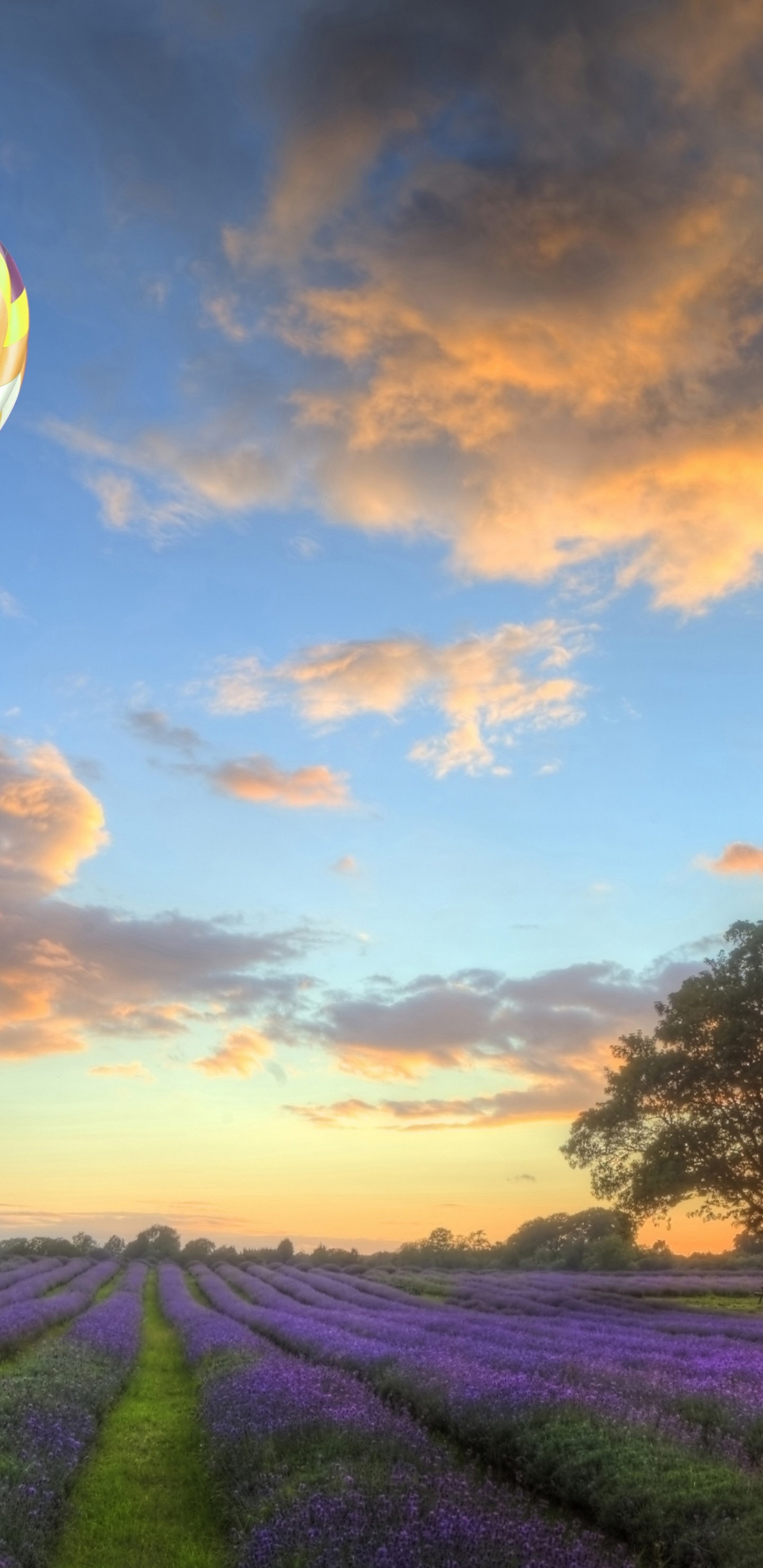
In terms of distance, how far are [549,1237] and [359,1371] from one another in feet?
164

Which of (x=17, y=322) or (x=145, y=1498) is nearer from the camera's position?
(x=145, y=1498)

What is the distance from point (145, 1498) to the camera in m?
9.48

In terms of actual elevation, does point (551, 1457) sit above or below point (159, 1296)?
above

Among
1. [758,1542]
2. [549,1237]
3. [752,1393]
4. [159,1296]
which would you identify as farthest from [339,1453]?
[549,1237]

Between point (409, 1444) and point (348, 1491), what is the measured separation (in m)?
2.02

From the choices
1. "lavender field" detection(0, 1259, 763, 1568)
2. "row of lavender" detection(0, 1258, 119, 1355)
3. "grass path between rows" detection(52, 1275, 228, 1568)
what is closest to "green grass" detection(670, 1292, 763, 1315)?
"lavender field" detection(0, 1259, 763, 1568)

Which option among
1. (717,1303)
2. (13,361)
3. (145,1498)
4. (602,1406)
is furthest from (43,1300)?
(13,361)

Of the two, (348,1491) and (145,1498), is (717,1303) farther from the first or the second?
(348,1491)

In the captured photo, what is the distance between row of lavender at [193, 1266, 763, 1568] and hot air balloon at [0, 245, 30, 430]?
54.8 ft

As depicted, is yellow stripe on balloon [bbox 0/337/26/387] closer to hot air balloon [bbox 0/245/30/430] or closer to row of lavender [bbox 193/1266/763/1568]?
hot air balloon [bbox 0/245/30/430]

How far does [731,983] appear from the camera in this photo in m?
27.8

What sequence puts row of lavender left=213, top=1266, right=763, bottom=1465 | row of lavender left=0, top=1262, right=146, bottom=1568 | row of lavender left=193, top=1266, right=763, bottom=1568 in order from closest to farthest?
row of lavender left=193, top=1266, right=763, bottom=1568, row of lavender left=0, top=1262, right=146, bottom=1568, row of lavender left=213, top=1266, right=763, bottom=1465

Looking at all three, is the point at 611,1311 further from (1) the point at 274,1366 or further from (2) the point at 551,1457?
(2) the point at 551,1457

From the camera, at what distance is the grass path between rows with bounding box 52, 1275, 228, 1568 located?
7828 mm
